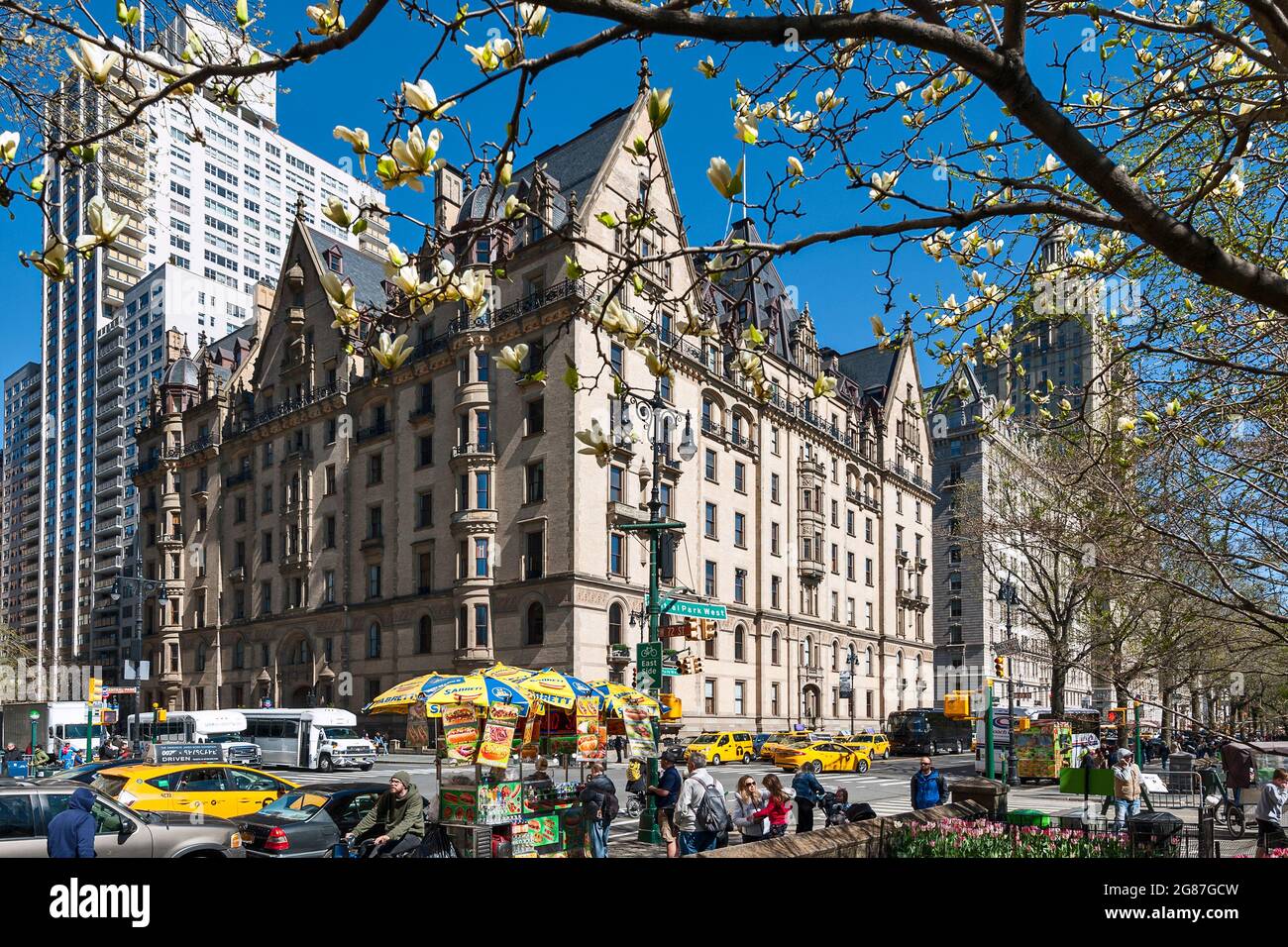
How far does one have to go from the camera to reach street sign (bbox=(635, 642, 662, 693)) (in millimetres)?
21469

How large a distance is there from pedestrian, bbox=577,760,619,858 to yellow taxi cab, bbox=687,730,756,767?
27.6 metres

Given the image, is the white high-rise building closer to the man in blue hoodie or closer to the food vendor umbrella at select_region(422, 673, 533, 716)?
the food vendor umbrella at select_region(422, 673, 533, 716)

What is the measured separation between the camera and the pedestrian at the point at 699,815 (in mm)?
16078

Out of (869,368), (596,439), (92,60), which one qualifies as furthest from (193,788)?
(869,368)

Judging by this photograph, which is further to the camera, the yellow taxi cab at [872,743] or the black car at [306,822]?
the yellow taxi cab at [872,743]

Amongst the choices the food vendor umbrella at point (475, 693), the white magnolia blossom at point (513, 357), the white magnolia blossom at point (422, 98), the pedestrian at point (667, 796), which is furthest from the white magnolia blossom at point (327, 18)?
the pedestrian at point (667, 796)

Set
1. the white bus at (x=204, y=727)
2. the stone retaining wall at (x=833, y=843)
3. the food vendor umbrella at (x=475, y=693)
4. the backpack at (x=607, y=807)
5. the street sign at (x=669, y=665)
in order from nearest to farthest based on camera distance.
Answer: the stone retaining wall at (x=833, y=843) → the food vendor umbrella at (x=475, y=693) → the backpack at (x=607, y=807) → the street sign at (x=669, y=665) → the white bus at (x=204, y=727)

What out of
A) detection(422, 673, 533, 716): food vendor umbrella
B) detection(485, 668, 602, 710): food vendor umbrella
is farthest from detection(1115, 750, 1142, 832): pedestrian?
detection(422, 673, 533, 716): food vendor umbrella

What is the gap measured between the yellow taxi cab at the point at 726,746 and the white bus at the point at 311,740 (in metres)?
14.4

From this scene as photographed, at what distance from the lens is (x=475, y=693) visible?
17844 mm

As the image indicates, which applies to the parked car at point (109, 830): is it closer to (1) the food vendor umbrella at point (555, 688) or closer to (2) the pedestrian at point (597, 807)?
(2) the pedestrian at point (597, 807)

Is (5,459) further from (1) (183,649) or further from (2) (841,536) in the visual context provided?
(2) (841,536)

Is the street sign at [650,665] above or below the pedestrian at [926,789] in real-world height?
above
